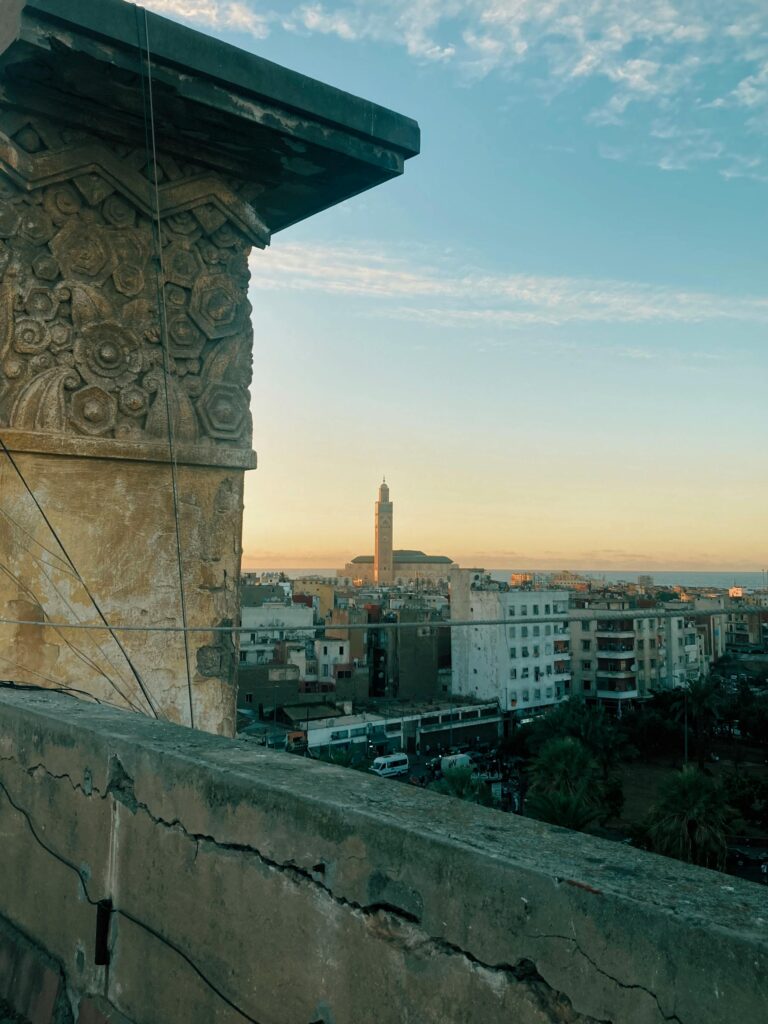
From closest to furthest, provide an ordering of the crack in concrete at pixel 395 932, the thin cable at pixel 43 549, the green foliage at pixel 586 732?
1. the crack in concrete at pixel 395 932
2. the thin cable at pixel 43 549
3. the green foliage at pixel 586 732

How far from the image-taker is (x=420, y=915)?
1449mm

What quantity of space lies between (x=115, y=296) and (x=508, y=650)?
4602cm

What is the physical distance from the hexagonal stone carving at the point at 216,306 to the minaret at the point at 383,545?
144 meters

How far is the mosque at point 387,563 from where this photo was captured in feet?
489

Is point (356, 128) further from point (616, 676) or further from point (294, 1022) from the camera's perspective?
point (616, 676)

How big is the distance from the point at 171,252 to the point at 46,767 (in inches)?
107

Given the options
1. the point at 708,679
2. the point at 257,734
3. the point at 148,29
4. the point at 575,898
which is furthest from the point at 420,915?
the point at 708,679

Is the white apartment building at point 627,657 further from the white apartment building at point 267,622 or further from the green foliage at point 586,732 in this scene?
the white apartment building at point 267,622

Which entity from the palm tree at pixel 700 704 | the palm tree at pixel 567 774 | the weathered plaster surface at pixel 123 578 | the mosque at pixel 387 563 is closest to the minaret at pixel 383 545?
the mosque at pixel 387 563

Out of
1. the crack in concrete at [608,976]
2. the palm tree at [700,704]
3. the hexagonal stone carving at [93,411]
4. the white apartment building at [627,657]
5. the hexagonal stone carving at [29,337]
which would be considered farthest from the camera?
the white apartment building at [627,657]

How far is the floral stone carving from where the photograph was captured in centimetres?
380

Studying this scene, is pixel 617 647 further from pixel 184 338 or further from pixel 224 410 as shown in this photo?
pixel 184 338

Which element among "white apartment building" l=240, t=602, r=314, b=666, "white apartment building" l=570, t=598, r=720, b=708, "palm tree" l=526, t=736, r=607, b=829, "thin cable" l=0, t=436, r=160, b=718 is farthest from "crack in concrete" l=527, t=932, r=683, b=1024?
"white apartment building" l=570, t=598, r=720, b=708

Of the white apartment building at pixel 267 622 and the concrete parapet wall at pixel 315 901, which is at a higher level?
the concrete parapet wall at pixel 315 901
